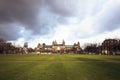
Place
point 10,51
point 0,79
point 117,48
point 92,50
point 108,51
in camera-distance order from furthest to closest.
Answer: point 92,50 → point 10,51 → point 108,51 → point 117,48 → point 0,79

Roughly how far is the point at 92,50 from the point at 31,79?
180669 mm

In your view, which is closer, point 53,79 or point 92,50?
point 53,79

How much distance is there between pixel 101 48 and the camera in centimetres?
Answer: 17975

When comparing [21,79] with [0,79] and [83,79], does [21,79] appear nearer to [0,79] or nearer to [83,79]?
[0,79]

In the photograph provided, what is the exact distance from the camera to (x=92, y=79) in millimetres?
14883

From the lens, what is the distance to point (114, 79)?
14.9 metres

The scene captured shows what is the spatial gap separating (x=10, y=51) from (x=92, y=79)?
171127 millimetres

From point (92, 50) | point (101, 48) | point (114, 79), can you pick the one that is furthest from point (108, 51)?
point (114, 79)

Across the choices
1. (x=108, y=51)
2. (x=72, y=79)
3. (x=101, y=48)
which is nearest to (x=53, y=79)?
(x=72, y=79)

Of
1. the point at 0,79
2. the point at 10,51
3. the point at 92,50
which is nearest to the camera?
the point at 0,79

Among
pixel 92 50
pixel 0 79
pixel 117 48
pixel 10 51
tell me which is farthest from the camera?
pixel 92 50

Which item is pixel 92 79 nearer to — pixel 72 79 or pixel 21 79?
pixel 72 79

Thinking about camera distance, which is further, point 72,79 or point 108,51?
point 108,51

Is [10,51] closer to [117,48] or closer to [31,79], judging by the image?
[117,48]
